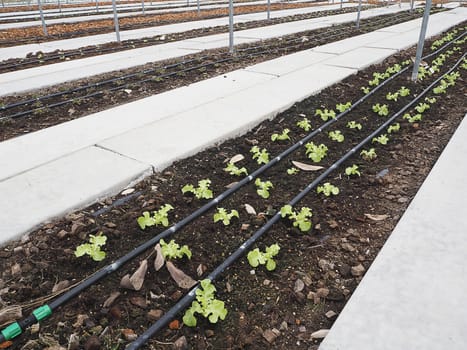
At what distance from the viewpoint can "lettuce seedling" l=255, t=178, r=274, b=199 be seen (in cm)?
342

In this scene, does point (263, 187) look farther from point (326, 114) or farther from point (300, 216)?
point (326, 114)

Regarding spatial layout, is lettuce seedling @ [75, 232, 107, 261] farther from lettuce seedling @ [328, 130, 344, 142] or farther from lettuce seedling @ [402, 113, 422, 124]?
lettuce seedling @ [402, 113, 422, 124]

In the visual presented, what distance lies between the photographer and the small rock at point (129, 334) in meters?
2.19

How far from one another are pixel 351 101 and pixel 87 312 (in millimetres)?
4700

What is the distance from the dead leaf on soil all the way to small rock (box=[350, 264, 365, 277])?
1.42m

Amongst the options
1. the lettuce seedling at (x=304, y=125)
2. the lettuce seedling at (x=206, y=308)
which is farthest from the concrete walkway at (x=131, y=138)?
the lettuce seedling at (x=206, y=308)

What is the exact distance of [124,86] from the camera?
6633mm

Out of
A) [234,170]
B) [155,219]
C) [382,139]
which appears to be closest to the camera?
[155,219]

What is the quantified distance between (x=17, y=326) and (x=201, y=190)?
1704 millimetres

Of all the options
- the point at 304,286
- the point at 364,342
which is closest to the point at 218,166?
the point at 304,286

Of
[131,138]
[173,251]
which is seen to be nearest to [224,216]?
[173,251]

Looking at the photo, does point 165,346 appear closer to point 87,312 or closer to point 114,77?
point 87,312

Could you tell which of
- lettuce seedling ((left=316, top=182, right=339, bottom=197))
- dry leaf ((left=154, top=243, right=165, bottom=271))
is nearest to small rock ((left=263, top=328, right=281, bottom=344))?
dry leaf ((left=154, top=243, right=165, bottom=271))

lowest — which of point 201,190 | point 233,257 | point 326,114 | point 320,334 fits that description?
point 320,334
